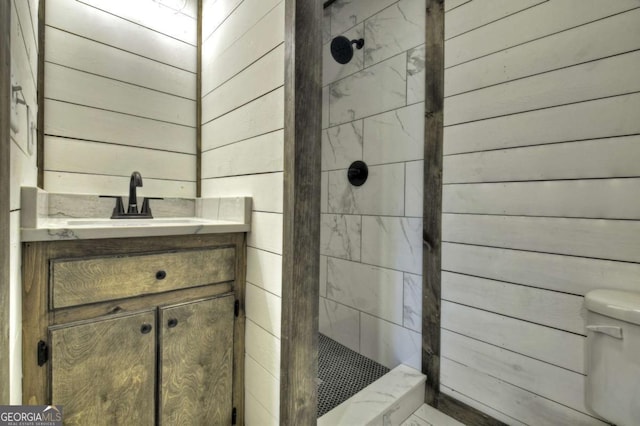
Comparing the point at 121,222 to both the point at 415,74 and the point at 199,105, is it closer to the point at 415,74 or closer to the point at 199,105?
the point at 199,105

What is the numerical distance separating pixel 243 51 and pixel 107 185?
96 centimetres

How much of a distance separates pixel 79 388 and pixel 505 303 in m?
1.68

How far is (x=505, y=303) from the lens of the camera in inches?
52.1

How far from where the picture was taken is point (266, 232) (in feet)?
3.85

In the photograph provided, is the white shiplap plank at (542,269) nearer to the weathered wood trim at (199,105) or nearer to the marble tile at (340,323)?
the marble tile at (340,323)

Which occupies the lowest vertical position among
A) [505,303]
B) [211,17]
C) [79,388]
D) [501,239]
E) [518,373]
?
[518,373]

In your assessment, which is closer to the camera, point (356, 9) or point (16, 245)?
point (16, 245)

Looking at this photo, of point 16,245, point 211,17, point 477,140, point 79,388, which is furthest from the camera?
point 211,17

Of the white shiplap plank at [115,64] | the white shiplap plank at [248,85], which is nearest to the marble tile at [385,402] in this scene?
the white shiplap plank at [248,85]

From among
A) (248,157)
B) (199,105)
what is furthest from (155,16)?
(248,157)

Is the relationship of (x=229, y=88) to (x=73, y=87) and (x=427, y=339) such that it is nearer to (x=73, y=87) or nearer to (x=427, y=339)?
(x=73, y=87)

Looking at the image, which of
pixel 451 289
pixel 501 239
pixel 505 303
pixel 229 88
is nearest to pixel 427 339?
pixel 451 289

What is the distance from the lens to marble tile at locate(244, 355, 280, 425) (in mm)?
1112

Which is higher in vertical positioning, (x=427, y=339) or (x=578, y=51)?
(x=578, y=51)
